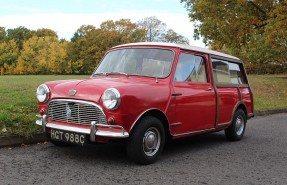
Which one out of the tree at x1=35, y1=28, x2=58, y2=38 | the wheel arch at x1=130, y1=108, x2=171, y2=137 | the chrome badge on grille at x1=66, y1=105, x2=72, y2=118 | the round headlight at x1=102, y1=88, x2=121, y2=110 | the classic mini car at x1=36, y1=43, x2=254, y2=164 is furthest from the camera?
the tree at x1=35, y1=28, x2=58, y2=38

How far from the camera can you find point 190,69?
6.35 m

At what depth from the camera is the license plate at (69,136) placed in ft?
16.3

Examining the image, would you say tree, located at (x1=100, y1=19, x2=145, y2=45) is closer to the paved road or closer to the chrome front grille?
the paved road

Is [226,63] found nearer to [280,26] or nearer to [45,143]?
[45,143]

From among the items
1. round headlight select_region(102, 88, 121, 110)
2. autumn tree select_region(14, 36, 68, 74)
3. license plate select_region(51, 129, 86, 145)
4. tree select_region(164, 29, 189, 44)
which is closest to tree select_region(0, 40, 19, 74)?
autumn tree select_region(14, 36, 68, 74)

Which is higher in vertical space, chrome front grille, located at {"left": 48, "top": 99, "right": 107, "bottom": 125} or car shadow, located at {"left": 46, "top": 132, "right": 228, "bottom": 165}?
chrome front grille, located at {"left": 48, "top": 99, "right": 107, "bottom": 125}

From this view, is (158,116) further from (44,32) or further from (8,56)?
(44,32)

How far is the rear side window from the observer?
709cm

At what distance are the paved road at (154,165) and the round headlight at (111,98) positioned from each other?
882 millimetres

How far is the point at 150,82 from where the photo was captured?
221 inches

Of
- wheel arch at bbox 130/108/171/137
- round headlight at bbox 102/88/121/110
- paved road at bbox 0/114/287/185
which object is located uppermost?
round headlight at bbox 102/88/121/110

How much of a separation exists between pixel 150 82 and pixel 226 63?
266 centimetres

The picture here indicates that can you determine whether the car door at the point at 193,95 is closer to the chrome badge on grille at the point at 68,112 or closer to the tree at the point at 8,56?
the chrome badge on grille at the point at 68,112

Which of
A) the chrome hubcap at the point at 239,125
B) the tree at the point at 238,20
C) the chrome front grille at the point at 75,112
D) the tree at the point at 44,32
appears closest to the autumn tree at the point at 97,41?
the tree at the point at 44,32
